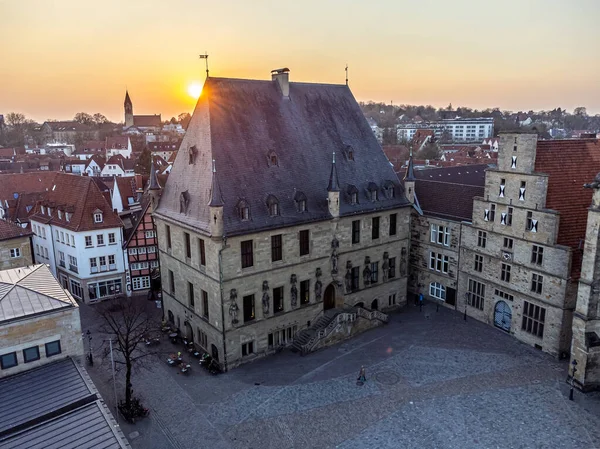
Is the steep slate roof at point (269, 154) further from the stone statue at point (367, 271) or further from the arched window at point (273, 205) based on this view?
the stone statue at point (367, 271)

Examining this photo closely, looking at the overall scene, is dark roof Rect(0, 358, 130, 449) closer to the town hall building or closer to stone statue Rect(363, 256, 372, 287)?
the town hall building

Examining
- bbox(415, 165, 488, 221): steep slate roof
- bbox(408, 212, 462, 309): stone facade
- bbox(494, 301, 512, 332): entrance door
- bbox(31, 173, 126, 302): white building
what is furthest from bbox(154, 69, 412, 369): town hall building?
bbox(31, 173, 126, 302): white building

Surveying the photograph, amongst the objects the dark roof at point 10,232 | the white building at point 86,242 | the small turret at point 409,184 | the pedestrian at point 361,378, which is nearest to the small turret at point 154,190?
the white building at point 86,242

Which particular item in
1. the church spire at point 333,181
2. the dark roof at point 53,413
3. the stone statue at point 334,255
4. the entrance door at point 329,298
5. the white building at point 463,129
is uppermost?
the white building at point 463,129

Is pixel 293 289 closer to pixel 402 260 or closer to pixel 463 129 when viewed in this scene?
pixel 402 260

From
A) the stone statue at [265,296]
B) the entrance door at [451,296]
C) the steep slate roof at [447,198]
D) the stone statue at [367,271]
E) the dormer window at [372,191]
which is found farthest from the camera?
the entrance door at [451,296]

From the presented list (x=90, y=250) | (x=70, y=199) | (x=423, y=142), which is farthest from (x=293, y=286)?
(x=423, y=142)
